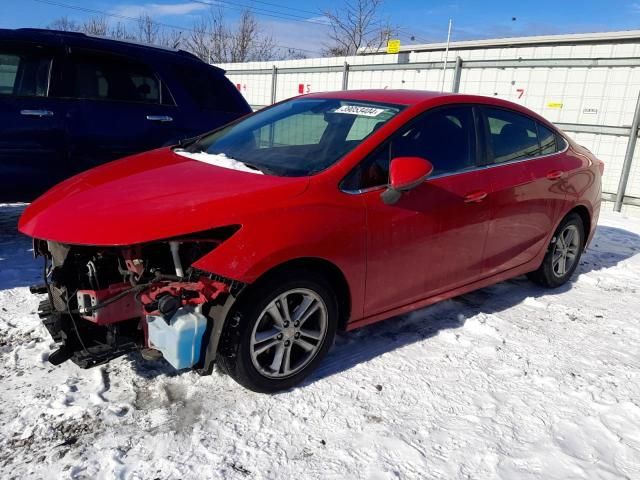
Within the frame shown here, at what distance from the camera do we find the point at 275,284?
263 cm

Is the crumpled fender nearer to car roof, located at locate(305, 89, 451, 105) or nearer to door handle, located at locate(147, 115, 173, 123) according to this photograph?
car roof, located at locate(305, 89, 451, 105)

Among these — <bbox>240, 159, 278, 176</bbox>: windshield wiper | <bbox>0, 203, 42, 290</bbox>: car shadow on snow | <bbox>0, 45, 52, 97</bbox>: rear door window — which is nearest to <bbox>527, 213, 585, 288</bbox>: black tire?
<bbox>240, 159, 278, 176</bbox>: windshield wiper

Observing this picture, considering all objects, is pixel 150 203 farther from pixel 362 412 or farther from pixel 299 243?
pixel 362 412

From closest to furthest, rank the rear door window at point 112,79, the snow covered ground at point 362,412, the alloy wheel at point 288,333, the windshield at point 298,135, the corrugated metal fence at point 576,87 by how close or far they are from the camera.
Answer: the snow covered ground at point 362,412
the alloy wheel at point 288,333
the windshield at point 298,135
the rear door window at point 112,79
the corrugated metal fence at point 576,87

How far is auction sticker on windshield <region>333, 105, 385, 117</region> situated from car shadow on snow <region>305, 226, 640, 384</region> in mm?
1481

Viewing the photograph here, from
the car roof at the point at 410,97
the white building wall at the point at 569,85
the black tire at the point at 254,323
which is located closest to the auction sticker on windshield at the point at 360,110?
the car roof at the point at 410,97

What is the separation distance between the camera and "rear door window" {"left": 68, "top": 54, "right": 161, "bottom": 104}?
190 inches

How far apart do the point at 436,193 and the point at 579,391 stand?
1.45 m

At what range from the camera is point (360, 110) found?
346 cm

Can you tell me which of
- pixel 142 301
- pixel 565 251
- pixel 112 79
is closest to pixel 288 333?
pixel 142 301

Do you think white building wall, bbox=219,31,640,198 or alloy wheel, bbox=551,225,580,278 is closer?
alloy wheel, bbox=551,225,580,278

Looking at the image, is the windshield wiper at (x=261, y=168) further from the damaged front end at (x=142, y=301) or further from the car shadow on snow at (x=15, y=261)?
the car shadow on snow at (x=15, y=261)

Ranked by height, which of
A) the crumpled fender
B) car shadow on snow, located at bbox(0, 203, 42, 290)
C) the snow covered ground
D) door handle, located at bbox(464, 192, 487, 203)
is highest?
door handle, located at bbox(464, 192, 487, 203)

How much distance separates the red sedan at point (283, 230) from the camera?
2.49 meters
